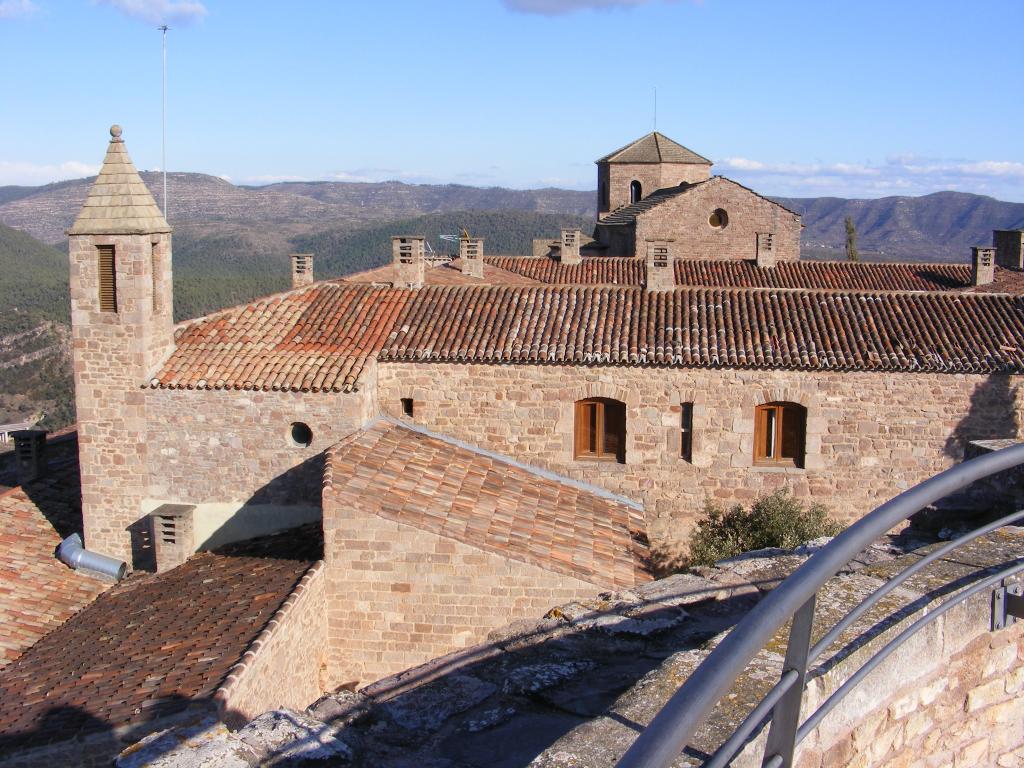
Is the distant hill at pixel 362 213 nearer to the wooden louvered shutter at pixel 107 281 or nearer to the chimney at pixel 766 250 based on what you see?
the chimney at pixel 766 250

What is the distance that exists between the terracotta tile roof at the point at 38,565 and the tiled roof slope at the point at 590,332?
2.99m

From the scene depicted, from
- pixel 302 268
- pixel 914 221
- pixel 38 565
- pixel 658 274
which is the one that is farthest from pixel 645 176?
pixel 914 221

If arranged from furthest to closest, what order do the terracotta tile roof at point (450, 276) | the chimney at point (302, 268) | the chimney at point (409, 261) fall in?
the terracotta tile roof at point (450, 276) < the chimney at point (302, 268) < the chimney at point (409, 261)

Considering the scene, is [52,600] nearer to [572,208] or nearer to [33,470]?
[33,470]

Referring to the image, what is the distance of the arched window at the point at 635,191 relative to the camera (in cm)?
4150

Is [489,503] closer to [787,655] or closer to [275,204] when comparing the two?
[787,655]

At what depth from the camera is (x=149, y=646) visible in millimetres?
9797

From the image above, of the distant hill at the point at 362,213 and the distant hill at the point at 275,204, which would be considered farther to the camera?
the distant hill at the point at 275,204

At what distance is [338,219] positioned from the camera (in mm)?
149000

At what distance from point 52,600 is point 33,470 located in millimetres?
4756

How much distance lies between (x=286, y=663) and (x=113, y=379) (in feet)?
20.1

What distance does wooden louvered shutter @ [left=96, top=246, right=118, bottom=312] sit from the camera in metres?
14.0

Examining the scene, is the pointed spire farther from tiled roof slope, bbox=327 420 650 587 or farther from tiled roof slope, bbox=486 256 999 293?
tiled roof slope, bbox=486 256 999 293

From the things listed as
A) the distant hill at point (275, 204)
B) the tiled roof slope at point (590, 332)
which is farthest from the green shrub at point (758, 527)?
the distant hill at point (275, 204)
